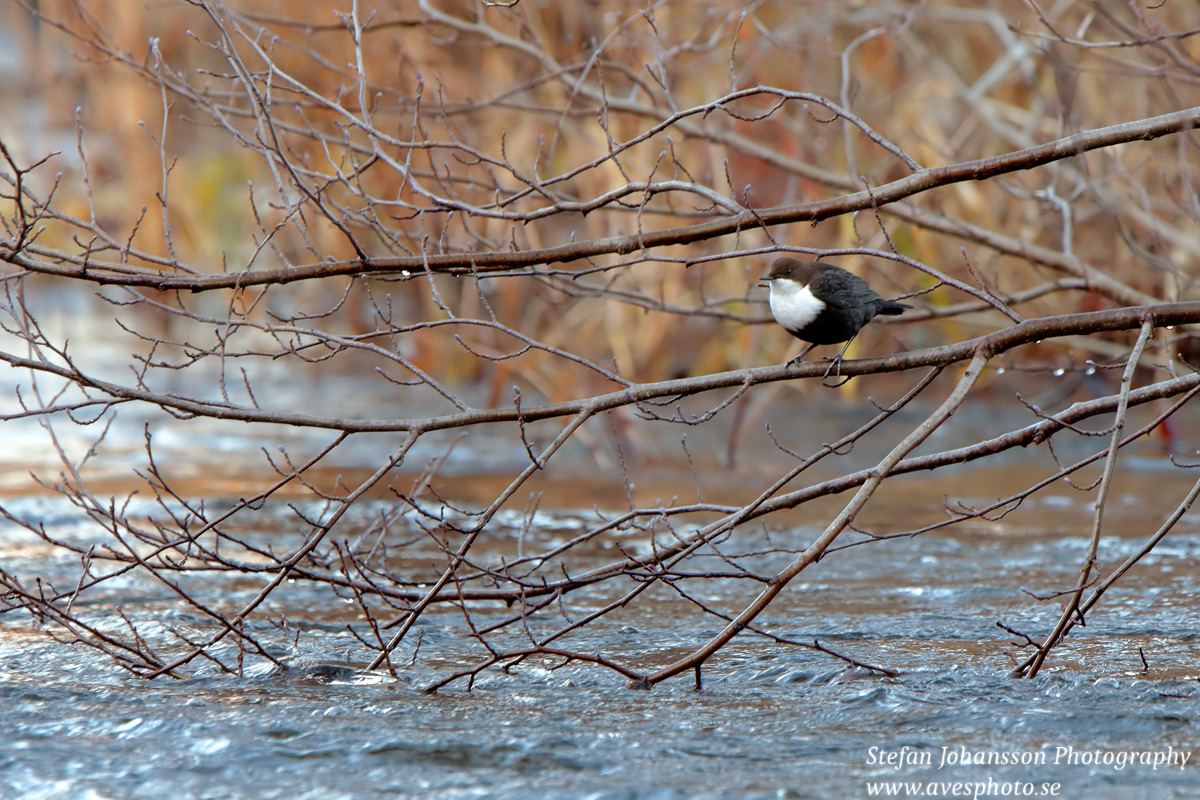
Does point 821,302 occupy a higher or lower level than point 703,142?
lower

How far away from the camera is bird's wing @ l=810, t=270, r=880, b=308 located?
→ 163 inches

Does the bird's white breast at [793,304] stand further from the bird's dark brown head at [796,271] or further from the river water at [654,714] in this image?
the river water at [654,714]

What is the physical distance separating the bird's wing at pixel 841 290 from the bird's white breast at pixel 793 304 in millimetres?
33

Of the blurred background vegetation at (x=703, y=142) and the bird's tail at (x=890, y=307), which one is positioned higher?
the blurred background vegetation at (x=703, y=142)

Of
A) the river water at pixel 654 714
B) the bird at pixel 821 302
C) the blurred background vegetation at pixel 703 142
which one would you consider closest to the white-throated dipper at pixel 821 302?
the bird at pixel 821 302

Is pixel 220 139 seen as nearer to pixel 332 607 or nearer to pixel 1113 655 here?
pixel 332 607

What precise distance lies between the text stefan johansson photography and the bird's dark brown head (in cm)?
166

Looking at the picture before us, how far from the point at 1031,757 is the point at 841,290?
162 centimetres

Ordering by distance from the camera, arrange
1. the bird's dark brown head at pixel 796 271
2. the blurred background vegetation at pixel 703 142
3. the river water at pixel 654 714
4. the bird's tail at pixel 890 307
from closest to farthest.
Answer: the river water at pixel 654 714 → the bird's dark brown head at pixel 796 271 → the bird's tail at pixel 890 307 → the blurred background vegetation at pixel 703 142

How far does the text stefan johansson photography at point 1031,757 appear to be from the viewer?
10.4 feet

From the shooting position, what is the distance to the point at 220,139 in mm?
14133

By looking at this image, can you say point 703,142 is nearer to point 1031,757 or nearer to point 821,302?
point 821,302

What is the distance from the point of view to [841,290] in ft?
13.7

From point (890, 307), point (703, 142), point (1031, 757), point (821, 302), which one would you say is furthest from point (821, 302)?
point (703, 142)
